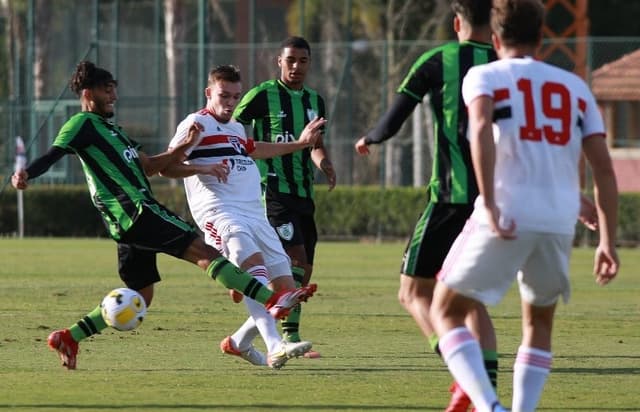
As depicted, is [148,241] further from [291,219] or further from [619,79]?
[619,79]

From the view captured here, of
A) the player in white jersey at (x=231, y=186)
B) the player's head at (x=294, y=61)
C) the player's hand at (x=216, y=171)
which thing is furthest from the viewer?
the player's head at (x=294, y=61)

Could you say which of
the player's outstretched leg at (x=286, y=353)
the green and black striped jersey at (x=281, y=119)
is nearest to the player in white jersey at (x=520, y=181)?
the player's outstretched leg at (x=286, y=353)

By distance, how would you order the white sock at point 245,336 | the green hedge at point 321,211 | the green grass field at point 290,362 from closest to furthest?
the green grass field at point 290,362 < the white sock at point 245,336 < the green hedge at point 321,211

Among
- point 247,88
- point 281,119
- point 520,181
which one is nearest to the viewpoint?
point 520,181

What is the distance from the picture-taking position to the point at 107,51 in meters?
32.6

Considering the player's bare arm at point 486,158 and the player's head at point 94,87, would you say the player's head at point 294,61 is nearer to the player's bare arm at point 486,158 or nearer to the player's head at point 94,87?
the player's head at point 94,87

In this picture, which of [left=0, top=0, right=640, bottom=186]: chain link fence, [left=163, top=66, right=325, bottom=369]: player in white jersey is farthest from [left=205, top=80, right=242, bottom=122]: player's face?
[left=0, top=0, right=640, bottom=186]: chain link fence

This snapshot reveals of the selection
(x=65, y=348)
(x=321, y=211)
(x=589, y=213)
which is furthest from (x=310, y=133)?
(x=321, y=211)

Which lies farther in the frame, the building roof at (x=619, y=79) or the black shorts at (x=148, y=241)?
the building roof at (x=619, y=79)

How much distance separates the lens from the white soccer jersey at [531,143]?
622cm

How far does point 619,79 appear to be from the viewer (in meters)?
30.2

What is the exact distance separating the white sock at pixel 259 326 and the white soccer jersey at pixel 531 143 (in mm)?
3062

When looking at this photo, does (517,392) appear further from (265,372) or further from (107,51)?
(107,51)

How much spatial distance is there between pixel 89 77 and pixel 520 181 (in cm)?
380
